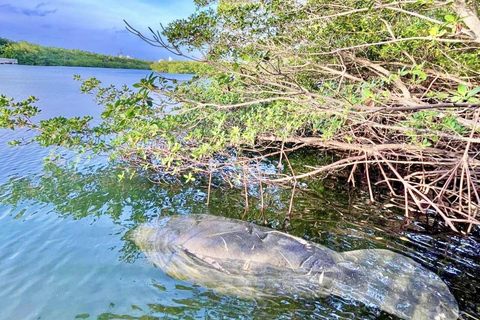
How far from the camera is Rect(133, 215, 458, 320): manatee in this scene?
3201 millimetres

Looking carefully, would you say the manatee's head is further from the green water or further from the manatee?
the green water

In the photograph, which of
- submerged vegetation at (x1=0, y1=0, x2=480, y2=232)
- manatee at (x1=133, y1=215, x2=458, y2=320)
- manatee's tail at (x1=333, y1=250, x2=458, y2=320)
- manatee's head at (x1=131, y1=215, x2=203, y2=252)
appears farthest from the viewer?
submerged vegetation at (x1=0, y1=0, x2=480, y2=232)

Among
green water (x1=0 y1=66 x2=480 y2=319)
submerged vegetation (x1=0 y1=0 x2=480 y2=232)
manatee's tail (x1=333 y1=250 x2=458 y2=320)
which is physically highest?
submerged vegetation (x1=0 y1=0 x2=480 y2=232)

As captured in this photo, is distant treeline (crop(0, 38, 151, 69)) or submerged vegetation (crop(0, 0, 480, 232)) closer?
submerged vegetation (crop(0, 0, 480, 232))

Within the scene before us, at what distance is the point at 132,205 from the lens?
222 inches

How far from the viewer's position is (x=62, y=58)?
5181 centimetres

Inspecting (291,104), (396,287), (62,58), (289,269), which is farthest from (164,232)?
(62,58)

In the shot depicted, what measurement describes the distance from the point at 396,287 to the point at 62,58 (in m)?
60.4

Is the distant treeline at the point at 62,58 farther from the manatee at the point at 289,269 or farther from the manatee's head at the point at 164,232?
the manatee at the point at 289,269

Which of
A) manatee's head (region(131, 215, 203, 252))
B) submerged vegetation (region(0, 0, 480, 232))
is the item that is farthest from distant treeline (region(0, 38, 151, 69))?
manatee's head (region(131, 215, 203, 252))

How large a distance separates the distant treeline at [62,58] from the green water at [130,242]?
4972cm

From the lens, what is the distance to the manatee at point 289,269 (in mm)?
3201

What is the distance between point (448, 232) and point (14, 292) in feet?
19.1

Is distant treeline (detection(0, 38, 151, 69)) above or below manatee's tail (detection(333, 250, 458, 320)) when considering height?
above
